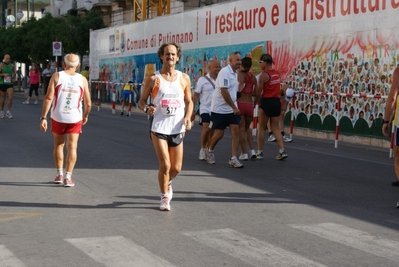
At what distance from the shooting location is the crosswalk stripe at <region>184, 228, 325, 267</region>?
6691 millimetres

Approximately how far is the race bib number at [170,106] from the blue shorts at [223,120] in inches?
165

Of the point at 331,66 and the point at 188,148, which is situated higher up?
the point at 331,66

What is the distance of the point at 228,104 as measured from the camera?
13.2 m

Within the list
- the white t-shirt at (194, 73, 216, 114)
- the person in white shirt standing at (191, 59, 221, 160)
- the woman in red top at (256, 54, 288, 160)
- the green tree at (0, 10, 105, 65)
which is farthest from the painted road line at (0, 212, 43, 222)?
the green tree at (0, 10, 105, 65)

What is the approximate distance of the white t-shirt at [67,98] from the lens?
1081cm

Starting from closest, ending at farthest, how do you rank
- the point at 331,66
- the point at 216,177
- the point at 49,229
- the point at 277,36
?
the point at 49,229
the point at 216,177
the point at 331,66
the point at 277,36

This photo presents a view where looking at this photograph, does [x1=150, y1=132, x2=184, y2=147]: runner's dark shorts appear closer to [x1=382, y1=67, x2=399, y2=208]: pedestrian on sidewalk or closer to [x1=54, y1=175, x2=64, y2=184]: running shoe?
[x1=54, y1=175, x2=64, y2=184]: running shoe

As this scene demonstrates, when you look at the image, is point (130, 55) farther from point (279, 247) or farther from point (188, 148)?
point (279, 247)

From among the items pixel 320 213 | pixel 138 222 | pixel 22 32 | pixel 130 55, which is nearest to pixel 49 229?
pixel 138 222

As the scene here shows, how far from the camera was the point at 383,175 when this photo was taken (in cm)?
1295

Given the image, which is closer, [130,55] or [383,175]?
[383,175]

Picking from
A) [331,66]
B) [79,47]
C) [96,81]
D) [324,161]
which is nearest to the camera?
[324,161]

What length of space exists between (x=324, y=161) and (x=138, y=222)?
7.05 metres

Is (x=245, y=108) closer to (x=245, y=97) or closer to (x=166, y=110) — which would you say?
(x=245, y=97)
